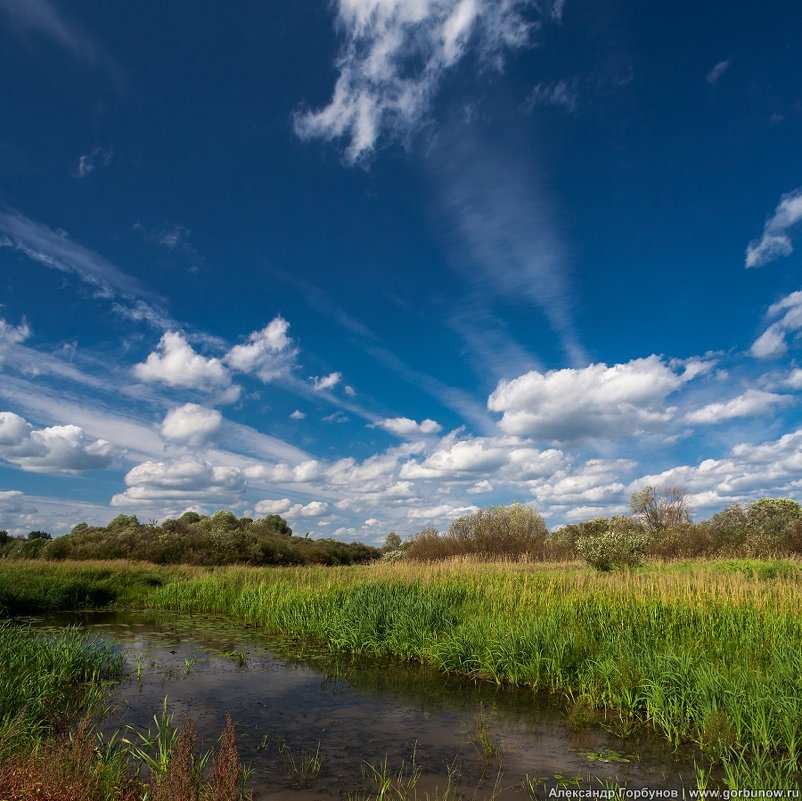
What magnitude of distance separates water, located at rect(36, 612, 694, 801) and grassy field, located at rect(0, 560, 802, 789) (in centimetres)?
55

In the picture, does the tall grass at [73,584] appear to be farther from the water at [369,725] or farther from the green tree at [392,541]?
the green tree at [392,541]

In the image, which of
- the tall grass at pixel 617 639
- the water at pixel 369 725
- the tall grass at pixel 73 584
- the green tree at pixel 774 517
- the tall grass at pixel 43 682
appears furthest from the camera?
the green tree at pixel 774 517

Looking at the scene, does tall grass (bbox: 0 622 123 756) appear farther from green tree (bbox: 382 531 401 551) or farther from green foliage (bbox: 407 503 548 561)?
green tree (bbox: 382 531 401 551)

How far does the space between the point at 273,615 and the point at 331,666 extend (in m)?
5.68

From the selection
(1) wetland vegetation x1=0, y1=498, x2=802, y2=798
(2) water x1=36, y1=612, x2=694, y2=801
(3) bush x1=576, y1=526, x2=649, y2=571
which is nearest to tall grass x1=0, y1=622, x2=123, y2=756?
(1) wetland vegetation x1=0, y1=498, x2=802, y2=798

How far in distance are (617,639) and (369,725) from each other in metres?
4.80

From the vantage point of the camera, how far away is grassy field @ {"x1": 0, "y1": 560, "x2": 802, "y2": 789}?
21.8 ft

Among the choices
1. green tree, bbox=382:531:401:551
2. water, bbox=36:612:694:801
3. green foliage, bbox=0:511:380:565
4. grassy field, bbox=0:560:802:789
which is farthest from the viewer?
green tree, bbox=382:531:401:551

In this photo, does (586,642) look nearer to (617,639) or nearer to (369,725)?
(617,639)

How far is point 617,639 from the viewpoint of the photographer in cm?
960

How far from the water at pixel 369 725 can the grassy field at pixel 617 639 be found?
551mm

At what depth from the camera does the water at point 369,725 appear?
19.7 feet

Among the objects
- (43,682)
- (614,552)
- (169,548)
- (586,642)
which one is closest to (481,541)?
(614,552)

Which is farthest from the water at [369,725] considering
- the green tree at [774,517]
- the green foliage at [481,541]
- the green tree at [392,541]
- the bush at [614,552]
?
the green tree at [392,541]
